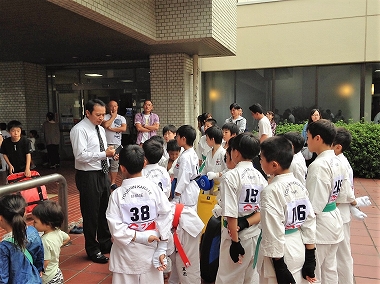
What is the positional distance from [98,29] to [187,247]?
5.87 meters

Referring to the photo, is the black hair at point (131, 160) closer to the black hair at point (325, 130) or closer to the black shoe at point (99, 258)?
the black hair at point (325, 130)

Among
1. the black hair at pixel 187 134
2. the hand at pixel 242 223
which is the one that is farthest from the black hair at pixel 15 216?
the black hair at pixel 187 134

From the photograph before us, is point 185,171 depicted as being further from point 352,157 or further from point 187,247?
point 352,157

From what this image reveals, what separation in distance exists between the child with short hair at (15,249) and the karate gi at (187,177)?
1773mm

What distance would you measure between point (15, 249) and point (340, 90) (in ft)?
39.2

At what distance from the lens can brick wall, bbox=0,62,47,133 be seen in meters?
12.1

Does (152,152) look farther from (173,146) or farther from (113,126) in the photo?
(113,126)

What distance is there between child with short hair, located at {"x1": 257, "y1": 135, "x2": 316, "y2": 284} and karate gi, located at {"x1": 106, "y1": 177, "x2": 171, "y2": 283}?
0.79 m

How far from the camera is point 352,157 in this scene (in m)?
9.77

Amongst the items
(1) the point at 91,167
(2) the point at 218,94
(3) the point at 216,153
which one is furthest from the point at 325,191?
(2) the point at 218,94

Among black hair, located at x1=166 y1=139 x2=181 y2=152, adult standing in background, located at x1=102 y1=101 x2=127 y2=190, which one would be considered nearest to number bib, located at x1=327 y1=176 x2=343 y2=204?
black hair, located at x1=166 y1=139 x2=181 y2=152

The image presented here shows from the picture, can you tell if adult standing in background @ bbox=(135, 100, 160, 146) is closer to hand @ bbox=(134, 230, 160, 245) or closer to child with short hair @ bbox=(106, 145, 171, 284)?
child with short hair @ bbox=(106, 145, 171, 284)

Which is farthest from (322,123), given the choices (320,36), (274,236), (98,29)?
(320,36)

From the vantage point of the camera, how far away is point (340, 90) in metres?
12.1
